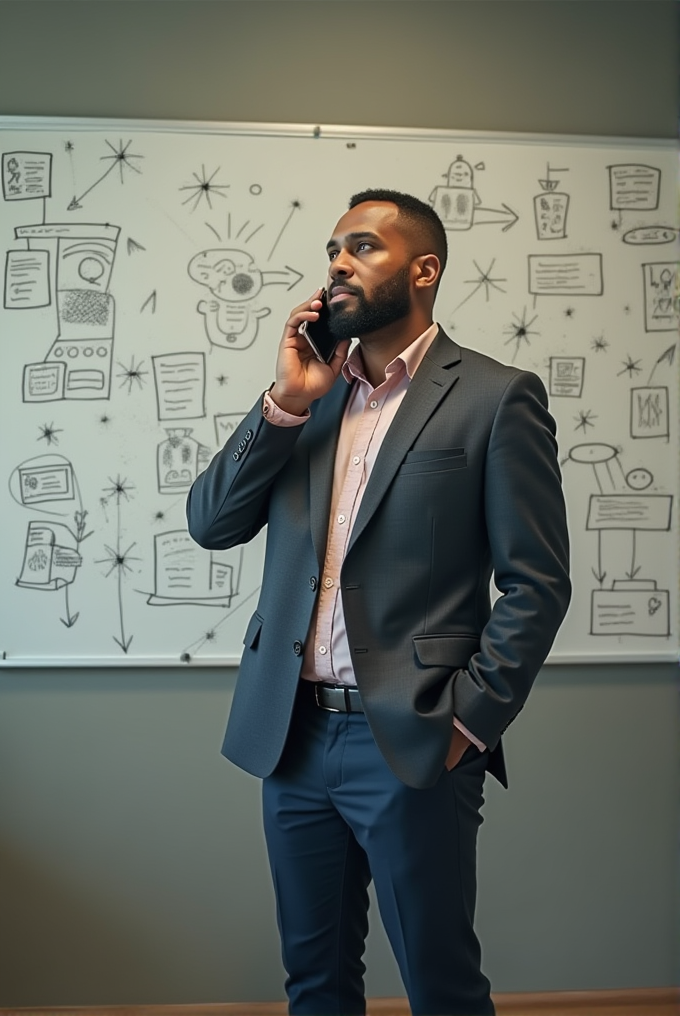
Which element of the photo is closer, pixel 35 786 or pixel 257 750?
pixel 257 750

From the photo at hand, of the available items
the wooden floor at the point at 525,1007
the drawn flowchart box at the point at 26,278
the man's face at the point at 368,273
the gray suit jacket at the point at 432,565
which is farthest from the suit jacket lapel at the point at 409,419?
the wooden floor at the point at 525,1007

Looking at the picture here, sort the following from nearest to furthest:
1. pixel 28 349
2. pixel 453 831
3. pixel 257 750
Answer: pixel 453 831, pixel 257 750, pixel 28 349

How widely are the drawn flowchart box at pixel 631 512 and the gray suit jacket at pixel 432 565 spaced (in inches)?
42.6

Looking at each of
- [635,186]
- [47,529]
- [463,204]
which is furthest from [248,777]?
[635,186]

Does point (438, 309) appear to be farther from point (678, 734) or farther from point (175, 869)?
point (175, 869)

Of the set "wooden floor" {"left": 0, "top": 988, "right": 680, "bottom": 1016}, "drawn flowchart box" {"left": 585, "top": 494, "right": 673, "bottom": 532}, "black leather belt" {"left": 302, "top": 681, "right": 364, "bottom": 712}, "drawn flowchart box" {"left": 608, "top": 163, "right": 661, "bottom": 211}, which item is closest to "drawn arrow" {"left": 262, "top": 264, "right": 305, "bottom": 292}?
"drawn flowchart box" {"left": 608, "top": 163, "right": 661, "bottom": 211}

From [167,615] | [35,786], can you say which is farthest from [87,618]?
[35,786]

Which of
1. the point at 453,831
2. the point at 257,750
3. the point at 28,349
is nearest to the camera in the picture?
the point at 453,831

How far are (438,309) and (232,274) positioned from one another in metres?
0.57

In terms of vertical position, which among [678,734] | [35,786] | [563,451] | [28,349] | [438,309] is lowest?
[35,786]

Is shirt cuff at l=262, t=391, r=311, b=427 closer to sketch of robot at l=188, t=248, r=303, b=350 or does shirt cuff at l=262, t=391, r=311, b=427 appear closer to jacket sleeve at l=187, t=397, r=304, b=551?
jacket sleeve at l=187, t=397, r=304, b=551

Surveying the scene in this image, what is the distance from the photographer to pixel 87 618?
2607mm

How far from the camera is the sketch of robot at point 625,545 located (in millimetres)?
2730

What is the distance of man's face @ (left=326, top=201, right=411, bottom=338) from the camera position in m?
1.74
